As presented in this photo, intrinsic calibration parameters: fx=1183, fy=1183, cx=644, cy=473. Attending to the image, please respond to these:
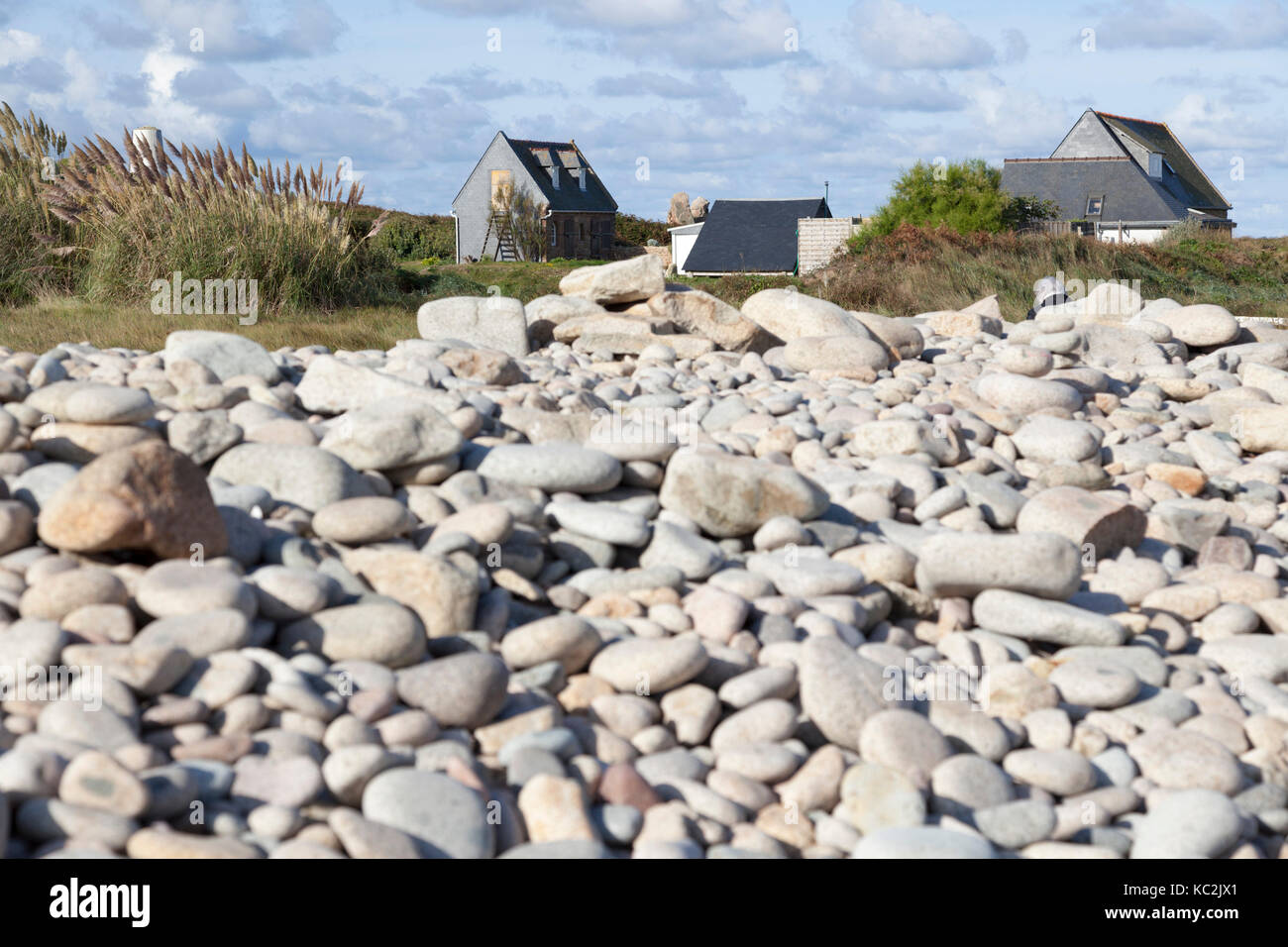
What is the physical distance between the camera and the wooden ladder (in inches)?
1522

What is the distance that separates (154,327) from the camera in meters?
8.13

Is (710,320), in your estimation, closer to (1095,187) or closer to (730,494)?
(730,494)

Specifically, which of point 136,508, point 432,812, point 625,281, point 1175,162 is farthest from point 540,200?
point 432,812

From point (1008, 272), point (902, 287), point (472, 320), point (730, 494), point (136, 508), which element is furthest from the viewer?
point (1008, 272)

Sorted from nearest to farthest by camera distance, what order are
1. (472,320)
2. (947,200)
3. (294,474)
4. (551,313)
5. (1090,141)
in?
(294,474) → (472,320) → (551,313) → (947,200) → (1090,141)

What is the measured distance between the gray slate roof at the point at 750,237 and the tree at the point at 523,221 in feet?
19.1

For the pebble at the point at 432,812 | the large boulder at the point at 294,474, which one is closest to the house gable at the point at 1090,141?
the large boulder at the point at 294,474

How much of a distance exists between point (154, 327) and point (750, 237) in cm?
2813

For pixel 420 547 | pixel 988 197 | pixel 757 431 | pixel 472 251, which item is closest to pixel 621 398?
pixel 757 431

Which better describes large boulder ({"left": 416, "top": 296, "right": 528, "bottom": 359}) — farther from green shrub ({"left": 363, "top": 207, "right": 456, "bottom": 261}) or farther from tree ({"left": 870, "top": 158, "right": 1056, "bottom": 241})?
green shrub ({"left": 363, "top": 207, "right": 456, "bottom": 261})

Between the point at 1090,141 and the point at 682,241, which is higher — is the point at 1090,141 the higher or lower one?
the higher one

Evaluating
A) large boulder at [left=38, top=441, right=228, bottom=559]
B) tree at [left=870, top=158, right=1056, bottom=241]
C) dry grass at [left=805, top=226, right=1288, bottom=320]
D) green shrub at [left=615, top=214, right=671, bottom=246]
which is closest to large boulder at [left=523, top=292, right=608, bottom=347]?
dry grass at [left=805, top=226, right=1288, bottom=320]

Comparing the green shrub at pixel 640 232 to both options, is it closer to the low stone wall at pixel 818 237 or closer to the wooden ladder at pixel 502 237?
the wooden ladder at pixel 502 237

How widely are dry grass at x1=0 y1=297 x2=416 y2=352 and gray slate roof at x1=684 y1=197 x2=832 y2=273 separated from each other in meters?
24.6
